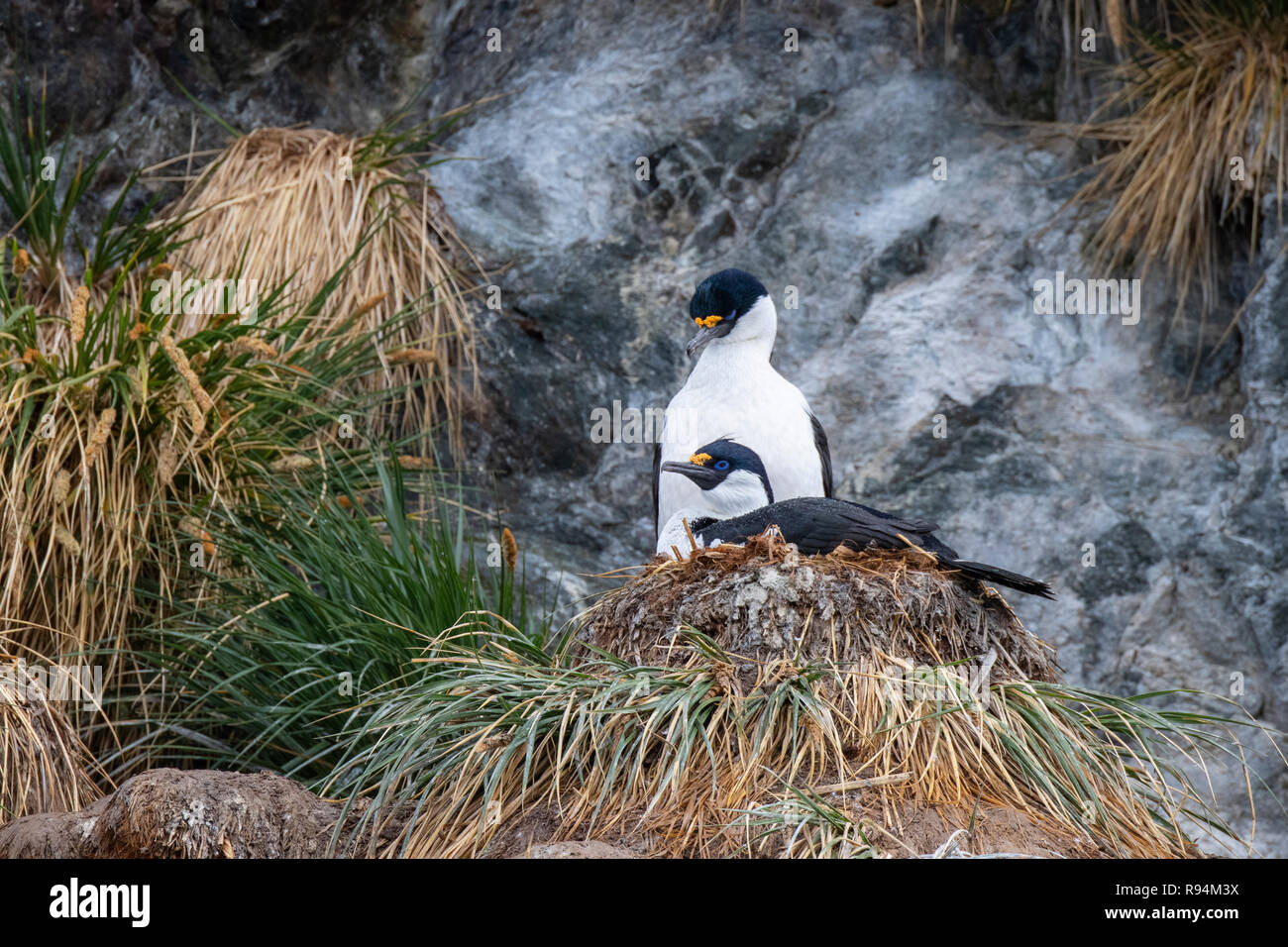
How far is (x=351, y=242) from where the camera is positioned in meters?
7.17

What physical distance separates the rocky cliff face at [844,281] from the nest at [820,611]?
245 cm

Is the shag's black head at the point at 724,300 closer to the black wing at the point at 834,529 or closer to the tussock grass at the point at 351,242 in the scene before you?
the black wing at the point at 834,529

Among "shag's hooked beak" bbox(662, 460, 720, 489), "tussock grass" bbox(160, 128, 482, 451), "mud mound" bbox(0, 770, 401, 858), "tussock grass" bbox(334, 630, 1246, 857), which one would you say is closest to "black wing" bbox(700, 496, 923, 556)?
"shag's hooked beak" bbox(662, 460, 720, 489)

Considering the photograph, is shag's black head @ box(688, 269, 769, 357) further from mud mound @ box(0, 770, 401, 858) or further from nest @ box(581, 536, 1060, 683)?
mud mound @ box(0, 770, 401, 858)

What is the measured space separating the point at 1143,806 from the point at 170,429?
12.5ft

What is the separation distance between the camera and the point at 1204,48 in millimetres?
6938

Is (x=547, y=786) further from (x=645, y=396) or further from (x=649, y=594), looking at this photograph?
(x=645, y=396)

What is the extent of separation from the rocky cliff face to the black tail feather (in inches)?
106

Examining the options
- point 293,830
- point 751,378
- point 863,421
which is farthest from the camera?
point 863,421

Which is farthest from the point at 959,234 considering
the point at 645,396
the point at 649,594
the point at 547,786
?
the point at 547,786

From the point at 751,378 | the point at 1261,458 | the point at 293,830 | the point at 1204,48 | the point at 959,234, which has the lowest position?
the point at 293,830

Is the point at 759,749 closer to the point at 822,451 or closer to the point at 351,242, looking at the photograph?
the point at 822,451

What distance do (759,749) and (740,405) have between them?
→ 195 cm

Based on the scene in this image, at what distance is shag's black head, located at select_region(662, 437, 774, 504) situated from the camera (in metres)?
4.93
